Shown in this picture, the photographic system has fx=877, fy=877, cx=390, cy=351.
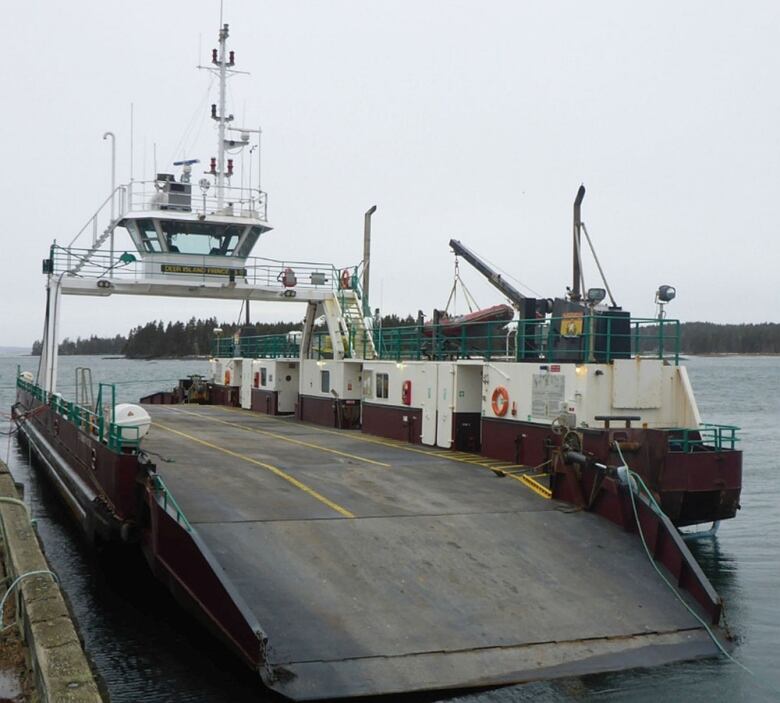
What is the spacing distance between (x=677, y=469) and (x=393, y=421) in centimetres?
892

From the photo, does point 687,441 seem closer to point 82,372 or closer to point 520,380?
point 520,380

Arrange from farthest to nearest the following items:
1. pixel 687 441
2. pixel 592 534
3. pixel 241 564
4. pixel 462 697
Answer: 1. pixel 687 441
2. pixel 592 534
3. pixel 241 564
4. pixel 462 697

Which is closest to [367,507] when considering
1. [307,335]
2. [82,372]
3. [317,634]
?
[317,634]

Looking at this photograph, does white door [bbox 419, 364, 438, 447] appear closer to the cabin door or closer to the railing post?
the railing post

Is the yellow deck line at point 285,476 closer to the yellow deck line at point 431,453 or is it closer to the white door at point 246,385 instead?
the yellow deck line at point 431,453

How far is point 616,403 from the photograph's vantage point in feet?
48.0

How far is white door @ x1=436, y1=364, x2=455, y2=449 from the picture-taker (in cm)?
1869

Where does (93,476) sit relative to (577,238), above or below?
below

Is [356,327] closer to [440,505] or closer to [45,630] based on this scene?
[440,505]

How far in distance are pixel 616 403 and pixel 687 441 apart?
1.34 meters

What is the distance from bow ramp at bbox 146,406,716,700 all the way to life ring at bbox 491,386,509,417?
8.87 feet

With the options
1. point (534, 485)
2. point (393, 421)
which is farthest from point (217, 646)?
point (393, 421)

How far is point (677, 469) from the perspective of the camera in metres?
13.6

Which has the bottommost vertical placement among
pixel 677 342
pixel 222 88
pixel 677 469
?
pixel 677 469
